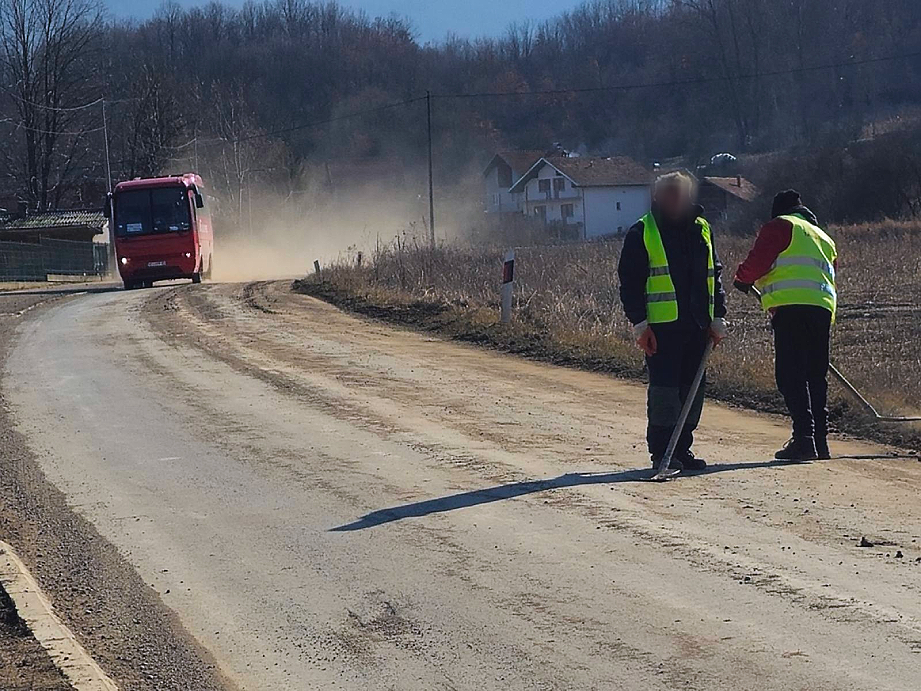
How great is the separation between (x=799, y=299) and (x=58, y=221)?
200 feet

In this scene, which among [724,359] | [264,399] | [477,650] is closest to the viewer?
[477,650]

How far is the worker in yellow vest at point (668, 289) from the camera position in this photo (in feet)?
26.8

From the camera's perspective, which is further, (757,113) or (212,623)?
(757,113)

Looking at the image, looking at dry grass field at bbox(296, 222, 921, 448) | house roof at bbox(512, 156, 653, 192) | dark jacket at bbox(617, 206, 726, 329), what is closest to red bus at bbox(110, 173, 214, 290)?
dry grass field at bbox(296, 222, 921, 448)

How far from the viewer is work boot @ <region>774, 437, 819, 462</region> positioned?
842cm

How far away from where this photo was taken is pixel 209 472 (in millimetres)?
8695

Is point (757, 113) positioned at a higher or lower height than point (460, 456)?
higher

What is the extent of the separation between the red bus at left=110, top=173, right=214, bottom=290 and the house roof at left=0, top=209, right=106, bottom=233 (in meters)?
29.9

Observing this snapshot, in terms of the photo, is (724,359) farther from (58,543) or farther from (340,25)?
(340,25)

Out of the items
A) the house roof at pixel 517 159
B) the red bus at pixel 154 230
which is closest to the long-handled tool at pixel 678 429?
the red bus at pixel 154 230

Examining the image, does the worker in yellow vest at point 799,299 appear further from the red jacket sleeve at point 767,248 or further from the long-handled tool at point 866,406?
the long-handled tool at point 866,406

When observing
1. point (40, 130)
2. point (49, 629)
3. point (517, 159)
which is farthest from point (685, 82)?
point (49, 629)

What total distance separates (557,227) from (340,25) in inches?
769

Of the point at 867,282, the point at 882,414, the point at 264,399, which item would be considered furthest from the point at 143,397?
the point at 867,282
